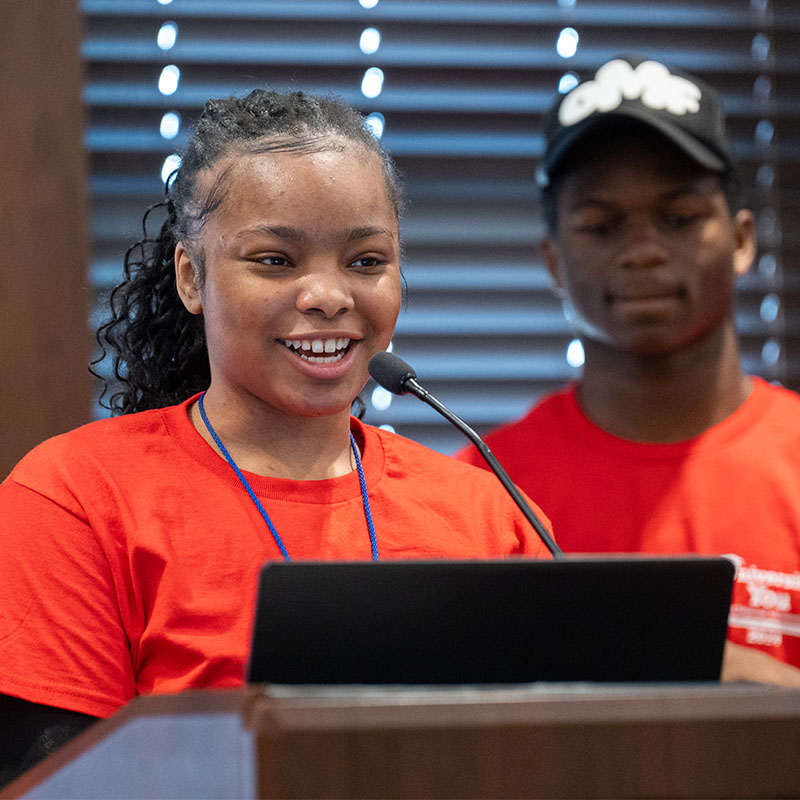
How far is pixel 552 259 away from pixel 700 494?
0.47 metres

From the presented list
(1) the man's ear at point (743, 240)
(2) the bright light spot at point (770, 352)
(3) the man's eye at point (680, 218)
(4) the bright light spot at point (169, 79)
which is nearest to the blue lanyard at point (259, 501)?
(3) the man's eye at point (680, 218)

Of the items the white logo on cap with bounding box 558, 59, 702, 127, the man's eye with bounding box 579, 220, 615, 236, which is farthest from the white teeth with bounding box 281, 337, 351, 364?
the white logo on cap with bounding box 558, 59, 702, 127

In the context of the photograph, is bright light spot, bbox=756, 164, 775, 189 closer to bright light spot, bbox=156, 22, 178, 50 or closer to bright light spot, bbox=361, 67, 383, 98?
bright light spot, bbox=361, 67, 383, 98

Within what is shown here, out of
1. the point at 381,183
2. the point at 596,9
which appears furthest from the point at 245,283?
the point at 596,9

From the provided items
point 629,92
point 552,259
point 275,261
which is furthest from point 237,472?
point 629,92

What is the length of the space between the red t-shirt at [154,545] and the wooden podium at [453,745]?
54 centimetres

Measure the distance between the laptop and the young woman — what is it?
0.39 metres

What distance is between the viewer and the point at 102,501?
1174 millimetres

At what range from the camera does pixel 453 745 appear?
1.80 ft

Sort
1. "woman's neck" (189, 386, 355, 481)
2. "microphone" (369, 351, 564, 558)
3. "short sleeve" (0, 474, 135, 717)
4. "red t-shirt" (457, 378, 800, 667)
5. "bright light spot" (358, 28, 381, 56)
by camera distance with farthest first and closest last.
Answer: "bright light spot" (358, 28, 381, 56)
"red t-shirt" (457, 378, 800, 667)
"woman's neck" (189, 386, 355, 481)
"microphone" (369, 351, 564, 558)
"short sleeve" (0, 474, 135, 717)

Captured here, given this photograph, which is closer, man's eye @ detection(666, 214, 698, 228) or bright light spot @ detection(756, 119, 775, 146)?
man's eye @ detection(666, 214, 698, 228)

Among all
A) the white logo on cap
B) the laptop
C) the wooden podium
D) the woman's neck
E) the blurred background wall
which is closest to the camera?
the wooden podium

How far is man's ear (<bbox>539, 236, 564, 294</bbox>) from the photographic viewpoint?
71.4 inches

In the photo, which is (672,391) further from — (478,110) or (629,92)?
(478,110)
